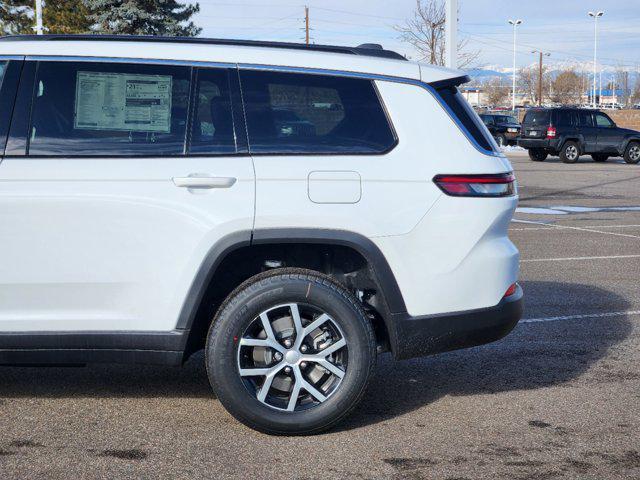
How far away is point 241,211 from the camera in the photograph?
482 cm

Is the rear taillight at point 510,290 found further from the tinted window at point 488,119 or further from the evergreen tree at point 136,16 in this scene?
the tinted window at point 488,119

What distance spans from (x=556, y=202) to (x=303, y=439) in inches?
624

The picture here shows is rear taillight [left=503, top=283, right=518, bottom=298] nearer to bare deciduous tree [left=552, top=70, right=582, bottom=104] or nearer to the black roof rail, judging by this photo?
the black roof rail

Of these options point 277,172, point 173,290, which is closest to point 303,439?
point 173,290

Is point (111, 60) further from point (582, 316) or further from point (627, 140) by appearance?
point (627, 140)

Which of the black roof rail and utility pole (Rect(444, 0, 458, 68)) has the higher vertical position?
utility pole (Rect(444, 0, 458, 68))

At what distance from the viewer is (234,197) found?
191 inches

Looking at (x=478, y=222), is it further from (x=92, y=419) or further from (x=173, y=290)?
(x=92, y=419)

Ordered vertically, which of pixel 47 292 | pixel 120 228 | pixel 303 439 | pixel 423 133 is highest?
pixel 423 133

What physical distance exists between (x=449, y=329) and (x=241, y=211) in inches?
47.9

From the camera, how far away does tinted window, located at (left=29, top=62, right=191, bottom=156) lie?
4898mm

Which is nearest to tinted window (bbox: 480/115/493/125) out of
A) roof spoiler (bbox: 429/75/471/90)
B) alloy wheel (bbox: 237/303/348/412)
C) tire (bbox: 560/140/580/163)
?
tire (bbox: 560/140/580/163)

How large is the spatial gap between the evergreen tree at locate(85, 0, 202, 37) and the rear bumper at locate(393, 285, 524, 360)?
34222 millimetres

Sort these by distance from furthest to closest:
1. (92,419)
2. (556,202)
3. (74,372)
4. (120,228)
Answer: (556,202), (74,372), (92,419), (120,228)
